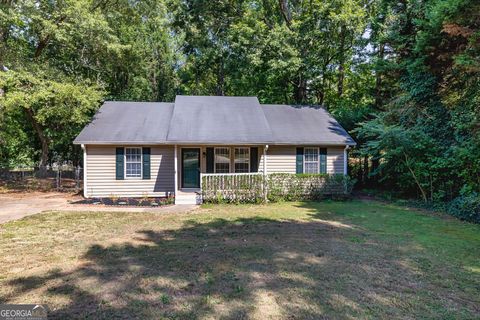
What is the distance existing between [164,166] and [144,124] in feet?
7.53

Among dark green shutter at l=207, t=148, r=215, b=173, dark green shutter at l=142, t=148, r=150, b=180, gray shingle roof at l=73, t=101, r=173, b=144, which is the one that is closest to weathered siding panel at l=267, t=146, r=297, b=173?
dark green shutter at l=207, t=148, r=215, b=173

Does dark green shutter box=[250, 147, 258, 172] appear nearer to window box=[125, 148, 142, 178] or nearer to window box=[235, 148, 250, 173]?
window box=[235, 148, 250, 173]

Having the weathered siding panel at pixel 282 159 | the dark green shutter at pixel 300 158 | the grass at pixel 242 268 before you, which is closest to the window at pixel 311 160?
the dark green shutter at pixel 300 158

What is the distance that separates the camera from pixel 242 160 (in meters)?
13.1

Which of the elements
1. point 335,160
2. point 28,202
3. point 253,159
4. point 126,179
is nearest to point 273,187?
point 253,159

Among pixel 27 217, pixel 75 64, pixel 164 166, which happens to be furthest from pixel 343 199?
pixel 75 64

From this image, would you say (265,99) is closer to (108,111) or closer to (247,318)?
(108,111)

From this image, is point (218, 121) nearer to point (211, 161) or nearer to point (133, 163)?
point (211, 161)

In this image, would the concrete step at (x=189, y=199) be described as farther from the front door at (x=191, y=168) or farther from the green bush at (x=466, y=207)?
the green bush at (x=466, y=207)

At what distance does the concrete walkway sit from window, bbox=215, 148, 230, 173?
289 cm

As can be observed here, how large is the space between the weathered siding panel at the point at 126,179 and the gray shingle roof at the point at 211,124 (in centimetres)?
65

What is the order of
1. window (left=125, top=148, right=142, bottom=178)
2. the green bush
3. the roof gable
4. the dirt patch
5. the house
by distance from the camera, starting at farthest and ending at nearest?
window (left=125, top=148, right=142, bottom=178)
the house
the roof gable
the dirt patch
the green bush

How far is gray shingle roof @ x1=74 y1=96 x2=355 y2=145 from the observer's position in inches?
471

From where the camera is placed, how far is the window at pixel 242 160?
13094mm
